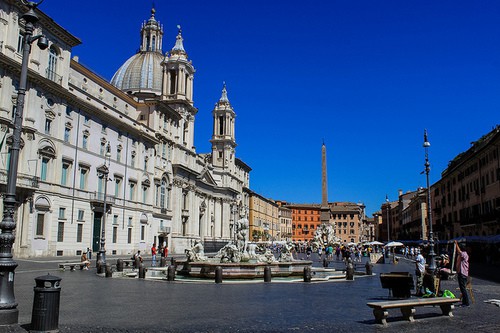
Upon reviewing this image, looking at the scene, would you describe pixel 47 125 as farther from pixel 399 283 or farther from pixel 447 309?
pixel 447 309

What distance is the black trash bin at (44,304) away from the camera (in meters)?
7.78

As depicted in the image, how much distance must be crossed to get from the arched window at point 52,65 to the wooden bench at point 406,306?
107 ft

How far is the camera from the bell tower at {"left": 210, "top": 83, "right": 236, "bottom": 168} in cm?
9350

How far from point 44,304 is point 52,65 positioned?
32020 millimetres

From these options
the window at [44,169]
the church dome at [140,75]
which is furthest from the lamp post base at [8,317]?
the church dome at [140,75]

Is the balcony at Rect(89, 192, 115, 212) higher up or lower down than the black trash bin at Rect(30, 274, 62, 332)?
higher up

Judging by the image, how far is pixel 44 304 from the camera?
781 centimetres

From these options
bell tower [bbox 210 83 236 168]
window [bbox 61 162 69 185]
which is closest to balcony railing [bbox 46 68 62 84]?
window [bbox 61 162 69 185]

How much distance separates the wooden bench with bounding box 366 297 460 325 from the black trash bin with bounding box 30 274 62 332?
19.4 ft

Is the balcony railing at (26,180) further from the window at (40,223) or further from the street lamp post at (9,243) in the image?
the street lamp post at (9,243)

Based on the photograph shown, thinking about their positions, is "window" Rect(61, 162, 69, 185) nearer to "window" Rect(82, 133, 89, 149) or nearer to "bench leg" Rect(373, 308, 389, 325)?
"window" Rect(82, 133, 89, 149)

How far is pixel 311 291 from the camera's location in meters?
15.8

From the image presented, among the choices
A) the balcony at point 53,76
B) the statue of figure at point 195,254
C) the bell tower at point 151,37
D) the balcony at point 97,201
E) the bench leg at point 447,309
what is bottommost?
the bench leg at point 447,309

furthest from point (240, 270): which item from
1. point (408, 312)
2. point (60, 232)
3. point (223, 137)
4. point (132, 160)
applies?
point (223, 137)
